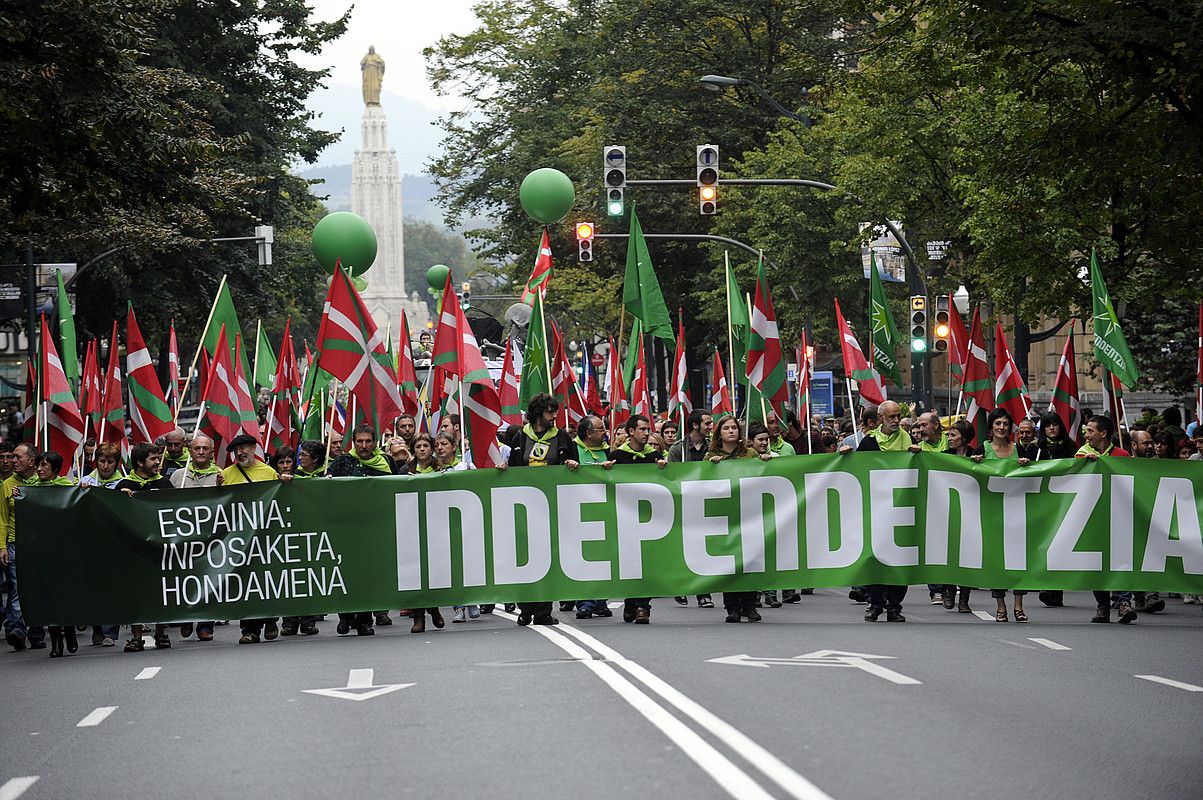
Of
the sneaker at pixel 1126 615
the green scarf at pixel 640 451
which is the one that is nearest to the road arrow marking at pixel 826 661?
the sneaker at pixel 1126 615

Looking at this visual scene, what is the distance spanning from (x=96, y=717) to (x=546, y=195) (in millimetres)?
18069

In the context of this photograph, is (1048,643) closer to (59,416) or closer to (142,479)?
(142,479)

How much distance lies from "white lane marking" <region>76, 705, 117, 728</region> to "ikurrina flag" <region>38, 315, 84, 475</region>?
763cm

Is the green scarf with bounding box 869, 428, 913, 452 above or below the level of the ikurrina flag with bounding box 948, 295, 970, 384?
below

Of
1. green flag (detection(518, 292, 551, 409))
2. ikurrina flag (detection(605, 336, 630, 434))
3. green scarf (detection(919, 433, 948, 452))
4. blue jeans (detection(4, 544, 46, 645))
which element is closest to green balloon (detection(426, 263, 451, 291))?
ikurrina flag (detection(605, 336, 630, 434))

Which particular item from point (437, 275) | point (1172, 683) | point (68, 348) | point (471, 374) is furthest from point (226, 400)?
point (437, 275)

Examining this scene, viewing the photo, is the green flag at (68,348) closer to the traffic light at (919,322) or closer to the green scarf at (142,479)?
the green scarf at (142,479)

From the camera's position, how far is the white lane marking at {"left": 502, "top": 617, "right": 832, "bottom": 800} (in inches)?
284

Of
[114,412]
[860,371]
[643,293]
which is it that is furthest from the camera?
[114,412]

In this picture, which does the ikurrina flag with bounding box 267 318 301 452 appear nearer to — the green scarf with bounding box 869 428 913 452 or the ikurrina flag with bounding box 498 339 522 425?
the ikurrina flag with bounding box 498 339 522 425

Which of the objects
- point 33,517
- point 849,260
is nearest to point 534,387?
point 33,517

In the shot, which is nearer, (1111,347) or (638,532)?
(638,532)

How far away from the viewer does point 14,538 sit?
15.3 m

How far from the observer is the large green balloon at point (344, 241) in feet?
87.4
